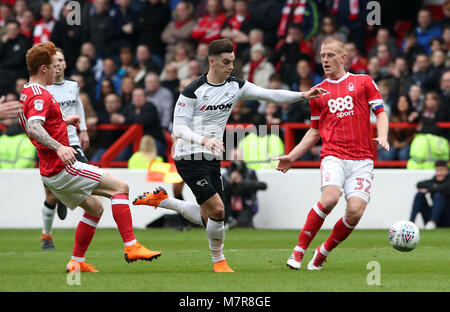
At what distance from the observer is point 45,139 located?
8.74 m

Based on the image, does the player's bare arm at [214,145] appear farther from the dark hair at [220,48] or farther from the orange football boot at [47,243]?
the orange football boot at [47,243]

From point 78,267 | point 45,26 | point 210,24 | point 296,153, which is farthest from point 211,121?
point 45,26

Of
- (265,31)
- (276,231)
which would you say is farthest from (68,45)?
(276,231)

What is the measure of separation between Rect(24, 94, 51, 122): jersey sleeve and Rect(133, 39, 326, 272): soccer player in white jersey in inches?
48.3

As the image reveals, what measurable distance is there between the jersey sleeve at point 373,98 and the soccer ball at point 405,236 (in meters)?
1.36

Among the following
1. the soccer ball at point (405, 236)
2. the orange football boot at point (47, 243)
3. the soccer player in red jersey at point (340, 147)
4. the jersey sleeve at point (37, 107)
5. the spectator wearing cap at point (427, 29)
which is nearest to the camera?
the jersey sleeve at point (37, 107)

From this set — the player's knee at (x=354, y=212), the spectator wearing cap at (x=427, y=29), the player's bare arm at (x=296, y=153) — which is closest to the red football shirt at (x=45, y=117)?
the player's bare arm at (x=296, y=153)

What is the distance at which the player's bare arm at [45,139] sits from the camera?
8.68 metres

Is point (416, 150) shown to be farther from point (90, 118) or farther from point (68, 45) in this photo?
A: point (68, 45)

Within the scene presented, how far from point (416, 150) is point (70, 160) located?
8811 millimetres

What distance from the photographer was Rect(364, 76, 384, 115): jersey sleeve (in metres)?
9.34

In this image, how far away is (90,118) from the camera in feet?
59.7

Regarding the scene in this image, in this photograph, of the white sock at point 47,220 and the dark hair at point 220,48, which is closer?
the dark hair at point 220,48

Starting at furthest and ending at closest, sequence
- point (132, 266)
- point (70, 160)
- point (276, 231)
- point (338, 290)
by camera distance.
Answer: point (276, 231) → point (132, 266) → point (70, 160) → point (338, 290)
